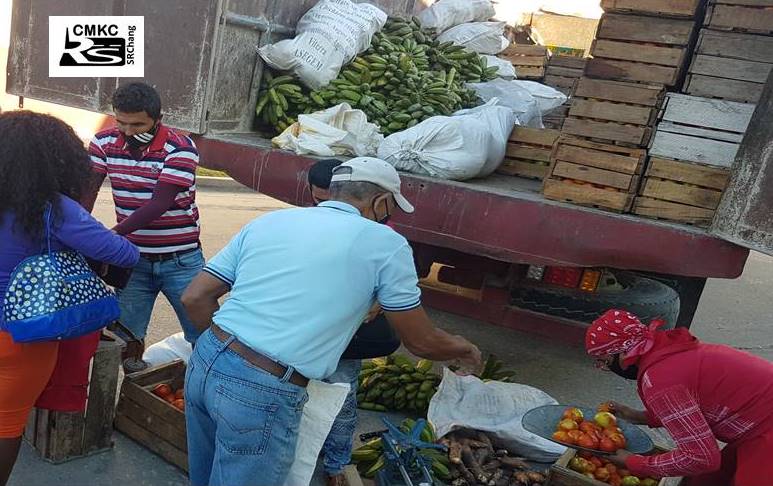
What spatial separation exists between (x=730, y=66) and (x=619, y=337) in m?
1.67

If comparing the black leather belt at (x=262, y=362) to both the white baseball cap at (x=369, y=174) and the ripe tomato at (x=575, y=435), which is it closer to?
the white baseball cap at (x=369, y=174)

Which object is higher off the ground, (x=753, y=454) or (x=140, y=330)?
(x=753, y=454)

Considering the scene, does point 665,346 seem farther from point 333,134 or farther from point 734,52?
point 333,134

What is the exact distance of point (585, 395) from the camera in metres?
4.70

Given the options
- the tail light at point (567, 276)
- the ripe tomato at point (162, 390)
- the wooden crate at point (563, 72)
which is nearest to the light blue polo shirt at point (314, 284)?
the ripe tomato at point (162, 390)

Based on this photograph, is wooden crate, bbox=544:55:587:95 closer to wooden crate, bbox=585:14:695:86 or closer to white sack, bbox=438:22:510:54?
white sack, bbox=438:22:510:54

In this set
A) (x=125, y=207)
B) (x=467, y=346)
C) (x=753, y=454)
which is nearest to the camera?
(x=467, y=346)

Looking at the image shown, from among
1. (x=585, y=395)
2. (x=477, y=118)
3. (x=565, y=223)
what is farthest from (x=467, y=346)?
(x=585, y=395)

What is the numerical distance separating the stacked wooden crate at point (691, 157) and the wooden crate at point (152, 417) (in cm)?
→ 254

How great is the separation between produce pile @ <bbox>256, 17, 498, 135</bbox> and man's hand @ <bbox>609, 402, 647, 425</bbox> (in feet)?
8.43

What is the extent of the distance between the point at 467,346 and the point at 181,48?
→ 3055 mm

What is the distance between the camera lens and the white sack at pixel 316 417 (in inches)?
83.8

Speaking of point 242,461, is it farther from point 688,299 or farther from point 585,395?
point 688,299

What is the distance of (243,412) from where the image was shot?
76.7 inches
